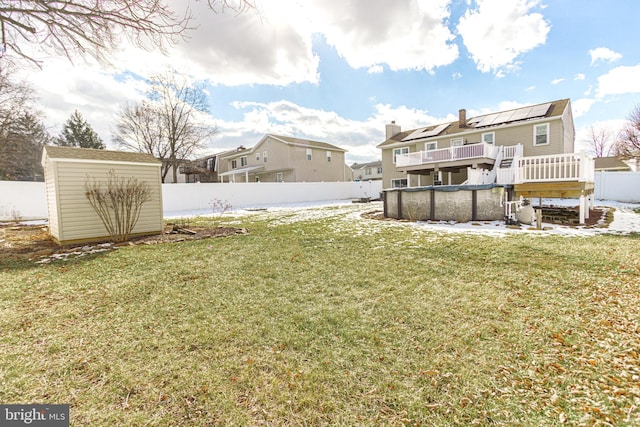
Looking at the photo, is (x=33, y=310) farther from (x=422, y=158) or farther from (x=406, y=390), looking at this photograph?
(x=422, y=158)

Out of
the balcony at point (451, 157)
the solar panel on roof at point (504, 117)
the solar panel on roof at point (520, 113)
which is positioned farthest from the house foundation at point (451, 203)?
the solar panel on roof at point (504, 117)

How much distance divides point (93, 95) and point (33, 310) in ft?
57.9

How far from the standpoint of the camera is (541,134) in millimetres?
16203

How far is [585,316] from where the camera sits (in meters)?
3.08

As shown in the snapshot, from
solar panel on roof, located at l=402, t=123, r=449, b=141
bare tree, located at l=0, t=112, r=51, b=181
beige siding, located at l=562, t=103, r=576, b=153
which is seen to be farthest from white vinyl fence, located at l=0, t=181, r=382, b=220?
beige siding, located at l=562, t=103, r=576, b=153

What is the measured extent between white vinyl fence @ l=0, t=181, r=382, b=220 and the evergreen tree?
24.5 metres

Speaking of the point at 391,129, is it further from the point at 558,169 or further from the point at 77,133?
the point at 77,133

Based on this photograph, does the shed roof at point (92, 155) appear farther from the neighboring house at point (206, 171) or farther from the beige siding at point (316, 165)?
the neighboring house at point (206, 171)

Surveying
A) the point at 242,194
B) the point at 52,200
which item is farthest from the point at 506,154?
the point at 52,200

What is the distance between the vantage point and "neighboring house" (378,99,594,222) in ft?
30.1

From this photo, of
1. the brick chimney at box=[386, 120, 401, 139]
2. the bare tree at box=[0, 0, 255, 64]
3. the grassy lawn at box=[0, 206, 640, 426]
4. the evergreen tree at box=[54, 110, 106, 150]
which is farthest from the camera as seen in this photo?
the evergreen tree at box=[54, 110, 106, 150]

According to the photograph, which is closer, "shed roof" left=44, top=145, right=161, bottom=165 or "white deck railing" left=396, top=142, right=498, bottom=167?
"shed roof" left=44, top=145, right=161, bottom=165

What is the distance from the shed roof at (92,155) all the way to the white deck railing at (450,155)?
14637mm

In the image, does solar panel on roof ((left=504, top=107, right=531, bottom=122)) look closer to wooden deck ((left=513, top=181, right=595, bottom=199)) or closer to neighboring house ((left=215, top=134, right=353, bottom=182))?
wooden deck ((left=513, top=181, right=595, bottom=199))
